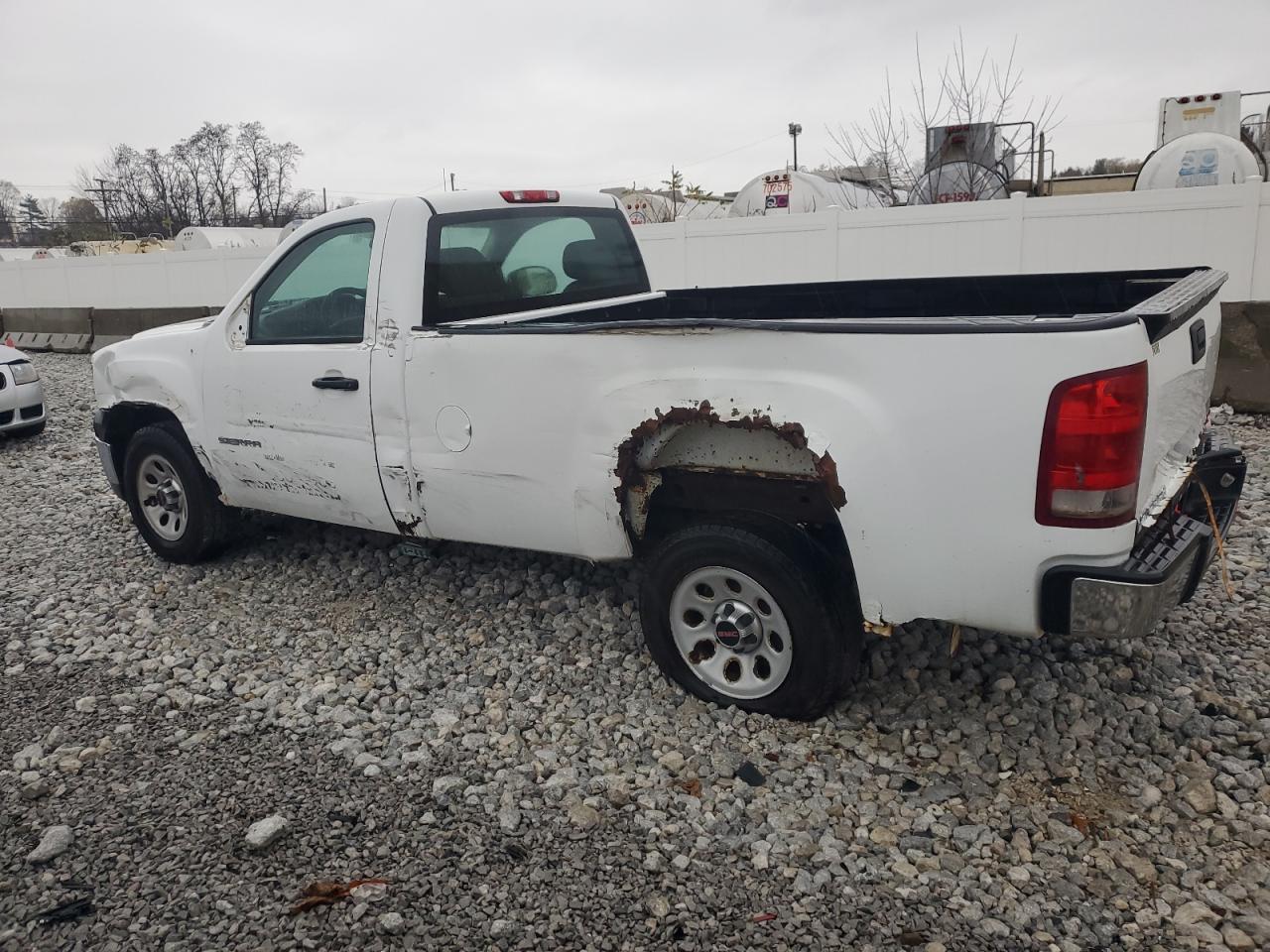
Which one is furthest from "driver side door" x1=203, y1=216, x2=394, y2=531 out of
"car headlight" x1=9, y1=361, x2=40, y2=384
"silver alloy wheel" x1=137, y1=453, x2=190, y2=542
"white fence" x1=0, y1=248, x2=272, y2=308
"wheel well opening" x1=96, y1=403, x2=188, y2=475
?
"white fence" x1=0, y1=248, x2=272, y2=308

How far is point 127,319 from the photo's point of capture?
680 inches

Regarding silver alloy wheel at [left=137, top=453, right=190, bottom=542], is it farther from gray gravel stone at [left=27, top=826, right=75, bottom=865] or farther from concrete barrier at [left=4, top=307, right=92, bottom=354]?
concrete barrier at [left=4, top=307, right=92, bottom=354]

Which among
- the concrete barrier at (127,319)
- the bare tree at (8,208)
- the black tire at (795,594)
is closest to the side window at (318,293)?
the black tire at (795,594)

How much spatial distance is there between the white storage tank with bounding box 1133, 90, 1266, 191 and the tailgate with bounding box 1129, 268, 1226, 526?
14.6 metres

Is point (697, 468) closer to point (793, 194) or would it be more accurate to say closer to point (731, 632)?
point (731, 632)

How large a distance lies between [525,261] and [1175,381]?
284 centimetres

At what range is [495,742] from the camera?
3553mm

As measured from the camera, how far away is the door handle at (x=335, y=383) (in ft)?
14.0

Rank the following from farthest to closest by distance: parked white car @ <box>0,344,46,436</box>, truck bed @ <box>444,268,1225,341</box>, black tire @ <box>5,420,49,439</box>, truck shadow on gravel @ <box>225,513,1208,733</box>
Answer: black tire @ <box>5,420,49,439</box>
parked white car @ <box>0,344,46,436</box>
truck shadow on gravel @ <box>225,513,1208,733</box>
truck bed @ <box>444,268,1225,341</box>

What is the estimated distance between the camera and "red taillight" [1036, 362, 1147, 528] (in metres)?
2.64

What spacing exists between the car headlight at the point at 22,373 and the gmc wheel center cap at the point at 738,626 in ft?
28.6

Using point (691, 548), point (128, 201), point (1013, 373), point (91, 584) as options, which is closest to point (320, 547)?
point (91, 584)

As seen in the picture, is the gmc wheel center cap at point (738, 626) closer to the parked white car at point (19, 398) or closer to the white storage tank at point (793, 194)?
the parked white car at point (19, 398)

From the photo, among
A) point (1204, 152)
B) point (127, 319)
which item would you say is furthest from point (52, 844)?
point (1204, 152)
